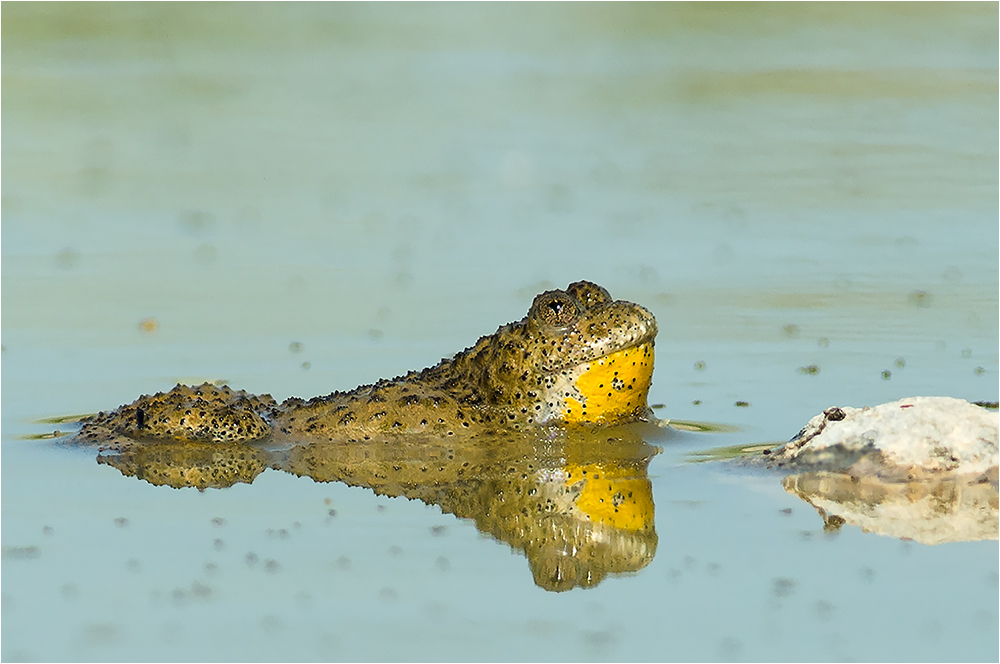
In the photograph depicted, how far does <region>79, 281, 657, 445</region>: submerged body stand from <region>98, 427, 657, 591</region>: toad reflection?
10 centimetres

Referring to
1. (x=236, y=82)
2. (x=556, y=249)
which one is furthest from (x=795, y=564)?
(x=236, y=82)

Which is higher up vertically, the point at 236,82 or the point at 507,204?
the point at 236,82

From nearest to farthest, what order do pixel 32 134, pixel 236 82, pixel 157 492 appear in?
pixel 157 492 < pixel 32 134 < pixel 236 82

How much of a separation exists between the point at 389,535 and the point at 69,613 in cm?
163

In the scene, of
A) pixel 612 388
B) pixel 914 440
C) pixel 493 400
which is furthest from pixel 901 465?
pixel 493 400


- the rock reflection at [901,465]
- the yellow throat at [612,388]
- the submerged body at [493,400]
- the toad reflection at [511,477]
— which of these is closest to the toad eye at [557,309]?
the submerged body at [493,400]

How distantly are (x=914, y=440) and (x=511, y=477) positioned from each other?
214 cm

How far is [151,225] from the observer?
15570mm

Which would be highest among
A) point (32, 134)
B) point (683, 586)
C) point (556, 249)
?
point (32, 134)

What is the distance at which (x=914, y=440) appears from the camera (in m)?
8.45

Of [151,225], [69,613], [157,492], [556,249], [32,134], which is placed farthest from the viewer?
[32,134]

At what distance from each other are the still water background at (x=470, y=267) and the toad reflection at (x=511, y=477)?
176 mm

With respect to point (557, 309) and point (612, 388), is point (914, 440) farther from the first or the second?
point (557, 309)

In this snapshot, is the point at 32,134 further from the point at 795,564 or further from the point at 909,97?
the point at 795,564
